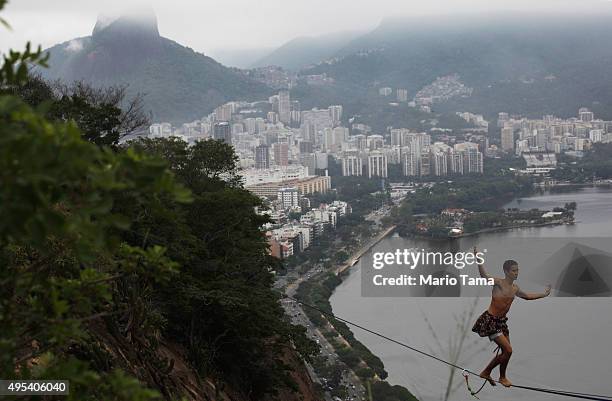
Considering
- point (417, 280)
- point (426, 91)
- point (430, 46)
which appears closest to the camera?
point (417, 280)

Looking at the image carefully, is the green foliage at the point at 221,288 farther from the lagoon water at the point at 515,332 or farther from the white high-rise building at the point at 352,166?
the white high-rise building at the point at 352,166

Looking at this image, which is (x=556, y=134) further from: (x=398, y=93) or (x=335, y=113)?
(x=398, y=93)

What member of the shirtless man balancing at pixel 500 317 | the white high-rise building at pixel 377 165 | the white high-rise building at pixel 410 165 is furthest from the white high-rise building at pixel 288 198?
the shirtless man balancing at pixel 500 317

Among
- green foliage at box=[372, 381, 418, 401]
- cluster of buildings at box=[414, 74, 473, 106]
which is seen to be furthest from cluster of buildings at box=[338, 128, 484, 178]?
green foliage at box=[372, 381, 418, 401]

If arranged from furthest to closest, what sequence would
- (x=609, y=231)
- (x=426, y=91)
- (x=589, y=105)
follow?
(x=426, y=91), (x=589, y=105), (x=609, y=231)

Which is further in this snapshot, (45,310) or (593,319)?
(593,319)

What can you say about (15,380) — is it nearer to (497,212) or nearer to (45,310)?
(45,310)

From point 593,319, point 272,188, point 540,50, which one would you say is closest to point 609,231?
point 593,319

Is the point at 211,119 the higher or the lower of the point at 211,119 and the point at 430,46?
the lower
